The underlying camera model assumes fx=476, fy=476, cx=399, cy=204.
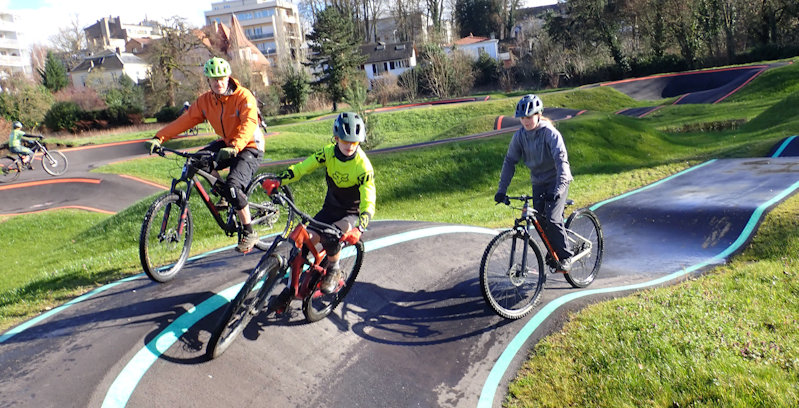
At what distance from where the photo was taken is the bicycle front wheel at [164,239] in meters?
5.75

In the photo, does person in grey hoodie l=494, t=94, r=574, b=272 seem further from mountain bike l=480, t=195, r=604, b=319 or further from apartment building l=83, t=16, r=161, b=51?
apartment building l=83, t=16, r=161, b=51

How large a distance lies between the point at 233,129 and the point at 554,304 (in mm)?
4951

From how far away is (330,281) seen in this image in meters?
5.50

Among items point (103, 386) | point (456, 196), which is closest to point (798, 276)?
point (103, 386)

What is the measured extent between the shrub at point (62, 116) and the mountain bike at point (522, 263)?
187ft

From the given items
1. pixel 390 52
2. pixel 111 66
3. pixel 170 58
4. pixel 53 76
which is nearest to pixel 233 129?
pixel 170 58

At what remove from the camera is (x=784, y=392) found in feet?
12.8

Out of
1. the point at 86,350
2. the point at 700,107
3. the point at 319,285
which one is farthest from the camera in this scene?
the point at 700,107

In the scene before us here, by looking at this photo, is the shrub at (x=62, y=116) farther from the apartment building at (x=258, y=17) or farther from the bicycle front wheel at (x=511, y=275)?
the apartment building at (x=258, y=17)

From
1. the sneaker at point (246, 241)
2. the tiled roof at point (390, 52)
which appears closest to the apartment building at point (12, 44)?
the tiled roof at point (390, 52)

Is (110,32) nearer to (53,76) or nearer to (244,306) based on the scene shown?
(53,76)

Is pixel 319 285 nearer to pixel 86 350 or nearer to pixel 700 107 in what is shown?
pixel 86 350

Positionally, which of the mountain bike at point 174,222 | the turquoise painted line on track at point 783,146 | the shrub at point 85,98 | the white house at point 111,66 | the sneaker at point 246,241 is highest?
the white house at point 111,66

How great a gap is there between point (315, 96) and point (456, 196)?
4322 centimetres
